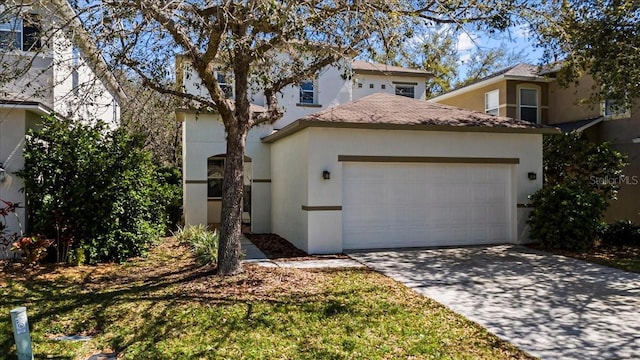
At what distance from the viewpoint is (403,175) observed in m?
11.6

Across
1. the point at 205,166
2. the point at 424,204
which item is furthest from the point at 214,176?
the point at 424,204

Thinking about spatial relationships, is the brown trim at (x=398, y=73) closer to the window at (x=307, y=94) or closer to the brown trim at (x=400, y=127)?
the window at (x=307, y=94)

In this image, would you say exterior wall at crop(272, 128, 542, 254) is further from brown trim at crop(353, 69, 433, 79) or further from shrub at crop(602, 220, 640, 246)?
brown trim at crop(353, 69, 433, 79)

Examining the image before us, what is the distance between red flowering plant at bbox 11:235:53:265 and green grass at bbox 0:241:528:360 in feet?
1.61

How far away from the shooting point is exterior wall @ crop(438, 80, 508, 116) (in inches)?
745

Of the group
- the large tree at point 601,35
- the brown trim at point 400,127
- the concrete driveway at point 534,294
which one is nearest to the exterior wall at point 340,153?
the brown trim at point 400,127

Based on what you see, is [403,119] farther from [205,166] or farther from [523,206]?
[205,166]

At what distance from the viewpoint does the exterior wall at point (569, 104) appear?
17219 millimetres

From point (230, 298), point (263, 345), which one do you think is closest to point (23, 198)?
point (230, 298)

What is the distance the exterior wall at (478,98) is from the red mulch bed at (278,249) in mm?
11210

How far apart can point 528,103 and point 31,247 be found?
18195mm

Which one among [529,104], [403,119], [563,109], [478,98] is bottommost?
[403,119]

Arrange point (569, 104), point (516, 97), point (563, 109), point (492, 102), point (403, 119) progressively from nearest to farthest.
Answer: point (403, 119), point (569, 104), point (563, 109), point (516, 97), point (492, 102)

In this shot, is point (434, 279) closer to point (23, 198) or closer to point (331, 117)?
point (331, 117)
